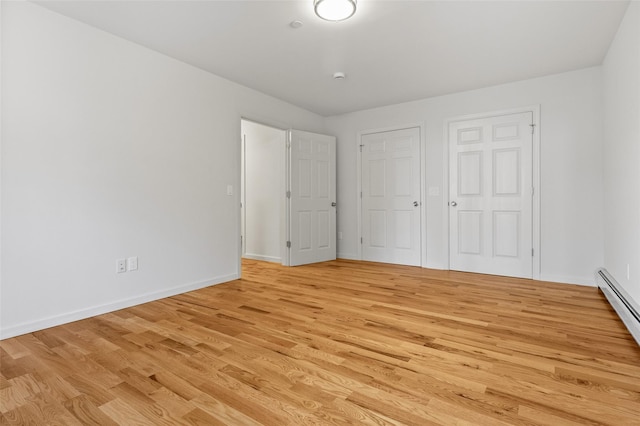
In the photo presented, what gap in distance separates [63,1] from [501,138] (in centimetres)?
466

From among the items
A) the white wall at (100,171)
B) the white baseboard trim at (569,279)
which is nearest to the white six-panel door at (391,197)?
the white baseboard trim at (569,279)

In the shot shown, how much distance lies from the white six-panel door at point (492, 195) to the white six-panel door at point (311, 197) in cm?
191

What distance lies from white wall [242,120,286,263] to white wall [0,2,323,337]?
4.22 ft

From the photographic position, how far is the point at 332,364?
1.90 metres

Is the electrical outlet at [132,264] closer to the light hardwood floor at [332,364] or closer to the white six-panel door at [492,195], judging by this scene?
the light hardwood floor at [332,364]

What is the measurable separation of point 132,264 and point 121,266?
101 millimetres

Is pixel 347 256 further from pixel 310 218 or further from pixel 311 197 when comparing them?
pixel 311 197

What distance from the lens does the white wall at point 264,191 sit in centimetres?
519

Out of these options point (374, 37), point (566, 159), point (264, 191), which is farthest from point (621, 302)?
point (264, 191)

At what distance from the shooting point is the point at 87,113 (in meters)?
2.76

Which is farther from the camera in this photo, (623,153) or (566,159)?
(566,159)

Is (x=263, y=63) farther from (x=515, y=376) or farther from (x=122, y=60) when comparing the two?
(x=515, y=376)

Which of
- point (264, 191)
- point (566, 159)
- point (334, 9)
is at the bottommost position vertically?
point (264, 191)

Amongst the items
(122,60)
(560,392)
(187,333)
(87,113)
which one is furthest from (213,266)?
(560,392)
